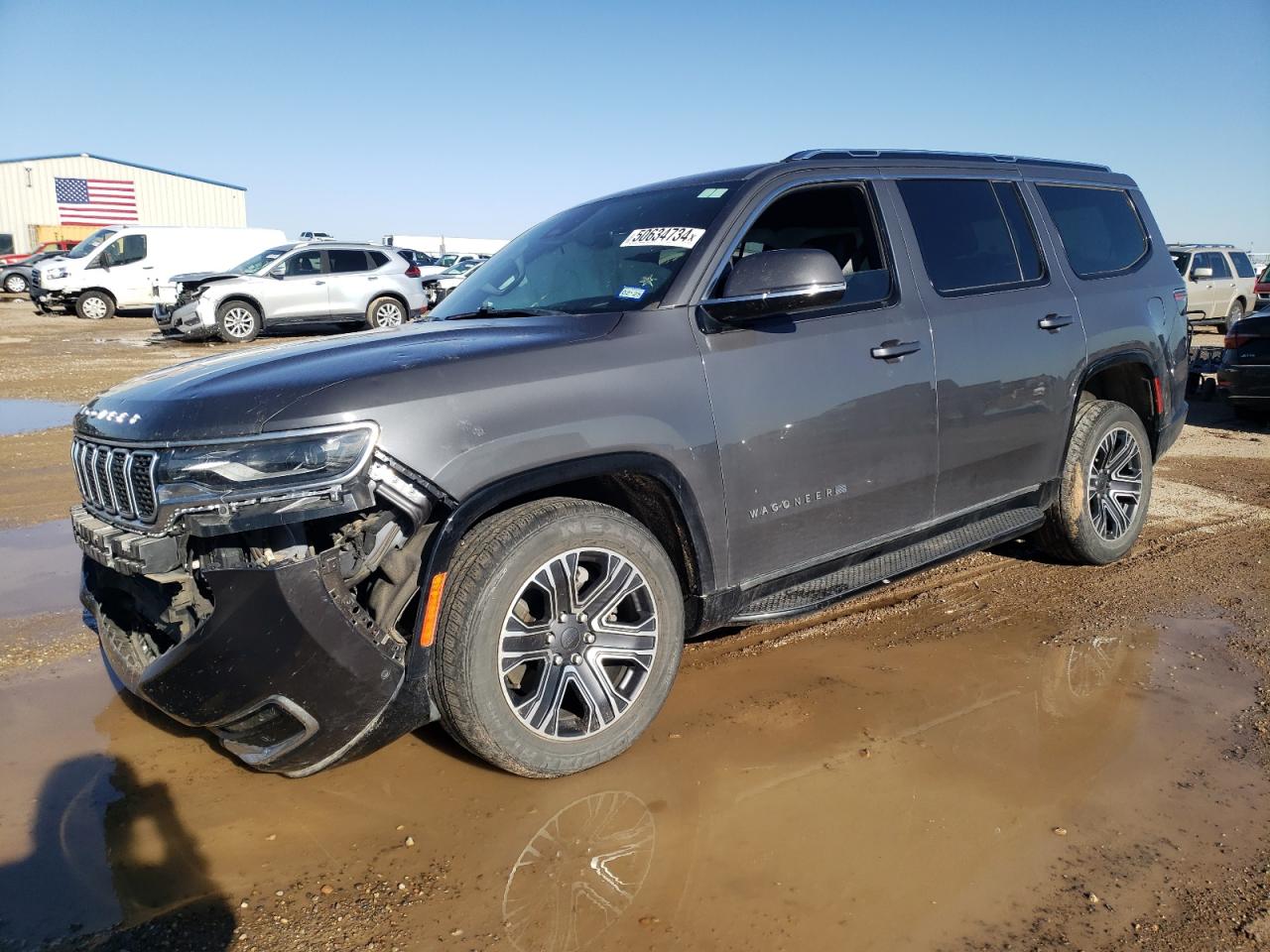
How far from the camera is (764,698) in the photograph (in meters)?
3.63

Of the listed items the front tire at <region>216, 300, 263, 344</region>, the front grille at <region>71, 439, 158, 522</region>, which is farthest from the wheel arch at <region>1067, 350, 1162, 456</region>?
the front tire at <region>216, 300, 263, 344</region>

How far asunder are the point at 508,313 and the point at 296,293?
15.4m

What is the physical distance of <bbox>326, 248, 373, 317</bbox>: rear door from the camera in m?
18.0

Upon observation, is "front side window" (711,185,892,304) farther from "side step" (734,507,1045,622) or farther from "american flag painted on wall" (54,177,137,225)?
"american flag painted on wall" (54,177,137,225)

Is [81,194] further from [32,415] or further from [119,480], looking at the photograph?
[119,480]

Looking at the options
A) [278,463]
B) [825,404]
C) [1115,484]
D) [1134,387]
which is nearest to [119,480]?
[278,463]

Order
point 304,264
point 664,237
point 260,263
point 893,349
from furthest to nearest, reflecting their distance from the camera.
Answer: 1. point 260,263
2. point 304,264
3. point 893,349
4. point 664,237

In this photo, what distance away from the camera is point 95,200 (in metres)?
50.1

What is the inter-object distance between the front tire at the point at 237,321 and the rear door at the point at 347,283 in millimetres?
1408

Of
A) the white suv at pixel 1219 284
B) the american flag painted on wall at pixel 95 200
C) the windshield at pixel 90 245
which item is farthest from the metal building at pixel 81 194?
the white suv at pixel 1219 284

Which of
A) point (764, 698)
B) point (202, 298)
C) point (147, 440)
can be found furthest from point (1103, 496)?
point (202, 298)

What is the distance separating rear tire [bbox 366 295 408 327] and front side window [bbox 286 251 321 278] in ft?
3.85

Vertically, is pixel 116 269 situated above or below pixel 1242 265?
above

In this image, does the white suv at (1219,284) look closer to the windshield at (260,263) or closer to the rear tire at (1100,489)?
the rear tire at (1100,489)
